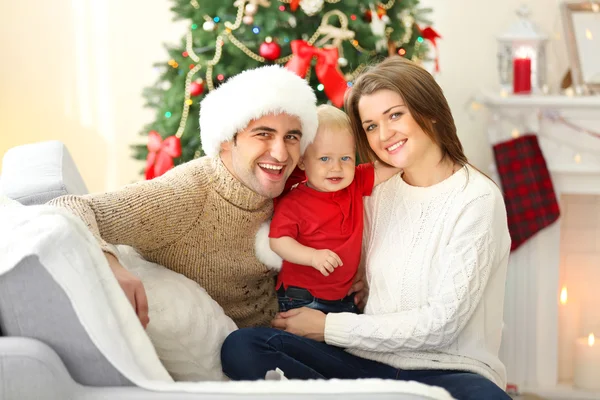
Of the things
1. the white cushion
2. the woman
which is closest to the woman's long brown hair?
the woman

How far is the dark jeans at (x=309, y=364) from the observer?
1703 millimetres

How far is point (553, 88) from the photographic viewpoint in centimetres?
391

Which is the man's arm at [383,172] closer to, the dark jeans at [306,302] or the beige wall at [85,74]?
the dark jeans at [306,302]

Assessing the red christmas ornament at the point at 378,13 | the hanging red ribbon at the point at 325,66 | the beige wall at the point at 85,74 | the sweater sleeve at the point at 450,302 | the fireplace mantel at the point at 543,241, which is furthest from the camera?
the beige wall at the point at 85,74

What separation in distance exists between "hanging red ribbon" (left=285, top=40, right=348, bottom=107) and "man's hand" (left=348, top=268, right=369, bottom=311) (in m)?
0.93

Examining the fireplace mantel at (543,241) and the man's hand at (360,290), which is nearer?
the man's hand at (360,290)

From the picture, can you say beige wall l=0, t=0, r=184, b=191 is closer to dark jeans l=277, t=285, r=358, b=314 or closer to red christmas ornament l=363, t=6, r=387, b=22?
red christmas ornament l=363, t=6, r=387, b=22

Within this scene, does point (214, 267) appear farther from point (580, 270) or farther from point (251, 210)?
point (580, 270)

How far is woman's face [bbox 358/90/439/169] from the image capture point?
187cm

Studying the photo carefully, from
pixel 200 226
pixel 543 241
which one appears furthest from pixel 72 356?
pixel 543 241

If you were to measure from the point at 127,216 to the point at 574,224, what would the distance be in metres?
2.72

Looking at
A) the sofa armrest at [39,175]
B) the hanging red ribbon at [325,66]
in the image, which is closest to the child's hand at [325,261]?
the sofa armrest at [39,175]

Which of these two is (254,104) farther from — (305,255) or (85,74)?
(85,74)

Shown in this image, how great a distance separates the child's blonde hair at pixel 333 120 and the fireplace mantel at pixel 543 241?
1.65 meters
